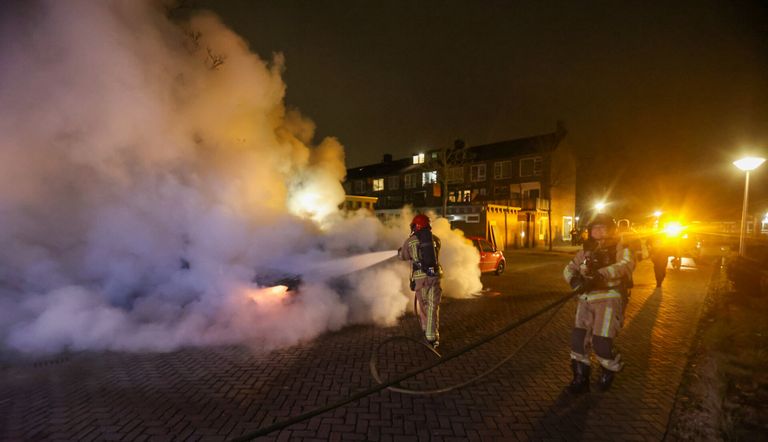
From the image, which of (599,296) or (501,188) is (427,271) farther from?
Result: (501,188)

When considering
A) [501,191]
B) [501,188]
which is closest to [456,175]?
[501,188]

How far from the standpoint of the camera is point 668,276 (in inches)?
519

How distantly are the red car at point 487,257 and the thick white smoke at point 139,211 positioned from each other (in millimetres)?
5721

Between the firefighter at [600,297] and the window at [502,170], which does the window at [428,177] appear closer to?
the window at [502,170]

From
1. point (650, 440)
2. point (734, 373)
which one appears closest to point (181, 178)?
point (650, 440)

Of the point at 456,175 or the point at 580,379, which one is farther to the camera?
the point at 456,175

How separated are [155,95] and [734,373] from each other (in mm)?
10166

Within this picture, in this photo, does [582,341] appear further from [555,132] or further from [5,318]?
[555,132]

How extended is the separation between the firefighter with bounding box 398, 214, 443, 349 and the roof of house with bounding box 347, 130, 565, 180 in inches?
903

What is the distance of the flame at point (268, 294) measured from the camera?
21.7 ft

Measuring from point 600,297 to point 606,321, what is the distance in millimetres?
268

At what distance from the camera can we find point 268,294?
22.1 ft

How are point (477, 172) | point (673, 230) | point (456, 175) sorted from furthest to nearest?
point (456, 175), point (477, 172), point (673, 230)

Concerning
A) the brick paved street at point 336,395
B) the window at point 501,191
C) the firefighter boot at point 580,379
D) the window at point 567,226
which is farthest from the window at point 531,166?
the firefighter boot at point 580,379
